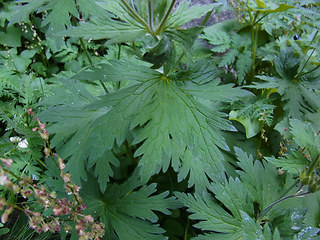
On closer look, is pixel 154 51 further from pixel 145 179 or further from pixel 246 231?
pixel 246 231

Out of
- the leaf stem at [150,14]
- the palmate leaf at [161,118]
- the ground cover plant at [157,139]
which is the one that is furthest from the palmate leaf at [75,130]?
the leaf stem at [150,14]

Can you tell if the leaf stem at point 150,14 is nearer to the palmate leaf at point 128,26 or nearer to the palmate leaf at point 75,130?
the palmate leaf at point 128,26

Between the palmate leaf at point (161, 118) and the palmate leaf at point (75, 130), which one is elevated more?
the palmate leaf at point (161, 118)

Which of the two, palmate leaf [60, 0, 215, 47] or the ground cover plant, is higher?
palmate leaf [60, 0, 215, 47]

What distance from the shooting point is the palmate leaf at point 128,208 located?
1.51m

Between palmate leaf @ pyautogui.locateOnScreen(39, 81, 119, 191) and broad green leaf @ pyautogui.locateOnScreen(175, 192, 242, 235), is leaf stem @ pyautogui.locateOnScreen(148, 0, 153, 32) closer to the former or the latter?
palmate leaf @ pyautogui.locateOnScreen(39, 81, 119, 191)

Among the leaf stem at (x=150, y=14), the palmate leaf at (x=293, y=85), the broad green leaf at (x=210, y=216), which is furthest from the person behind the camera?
the palmate leaf at (x=293, y=85)

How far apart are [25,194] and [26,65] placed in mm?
1763

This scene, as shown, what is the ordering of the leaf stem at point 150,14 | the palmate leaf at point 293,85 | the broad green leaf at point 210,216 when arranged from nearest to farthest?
the leaf stem at point 150,14 < the broad green leaf at point 210,216 < the palmate leaf at point 293,85

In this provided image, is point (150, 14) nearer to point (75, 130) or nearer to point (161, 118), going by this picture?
point (161, 118)

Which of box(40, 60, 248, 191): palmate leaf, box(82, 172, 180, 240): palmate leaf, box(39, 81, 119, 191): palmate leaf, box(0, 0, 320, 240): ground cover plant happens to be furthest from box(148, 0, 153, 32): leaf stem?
box(82, 172, 180, 240): palmate leaf

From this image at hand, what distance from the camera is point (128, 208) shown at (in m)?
1.57

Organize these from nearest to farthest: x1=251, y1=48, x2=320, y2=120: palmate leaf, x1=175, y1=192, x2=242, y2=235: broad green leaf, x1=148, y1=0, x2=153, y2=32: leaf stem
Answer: x1=148, y1=0, x2=153, y2=32: leaf stem, x1=175, y1=192, x2=242, y2=235: broad green leaf, x1=251, y1=48, x2=320, y2=120: palmate leaf

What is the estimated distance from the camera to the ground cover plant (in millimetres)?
1304
